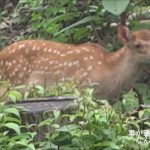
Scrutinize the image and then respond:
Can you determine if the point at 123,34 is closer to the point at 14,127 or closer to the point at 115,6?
the point at 115,6

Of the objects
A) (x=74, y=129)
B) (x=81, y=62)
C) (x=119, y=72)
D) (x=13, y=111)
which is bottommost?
(x=74, y=129)

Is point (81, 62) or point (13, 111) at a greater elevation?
point (81, 62)

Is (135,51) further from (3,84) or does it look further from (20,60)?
(3,84)

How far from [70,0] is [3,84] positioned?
3.18 metres

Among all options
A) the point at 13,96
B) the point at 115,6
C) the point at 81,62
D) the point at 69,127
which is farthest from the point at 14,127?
the point at 81,62

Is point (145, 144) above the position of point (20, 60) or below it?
below

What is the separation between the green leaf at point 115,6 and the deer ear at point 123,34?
2.98 ft

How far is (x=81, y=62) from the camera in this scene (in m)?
8.43

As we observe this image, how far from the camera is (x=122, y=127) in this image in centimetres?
577

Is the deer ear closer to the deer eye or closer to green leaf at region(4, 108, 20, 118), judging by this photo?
the deer eye

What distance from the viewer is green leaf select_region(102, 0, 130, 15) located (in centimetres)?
747

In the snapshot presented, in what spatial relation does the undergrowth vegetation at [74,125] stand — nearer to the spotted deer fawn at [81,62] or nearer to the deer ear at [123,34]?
the spotted deer fawn at [81,62]

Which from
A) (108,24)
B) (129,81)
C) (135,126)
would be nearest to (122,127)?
(135,126)

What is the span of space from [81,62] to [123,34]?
0.50 meters
